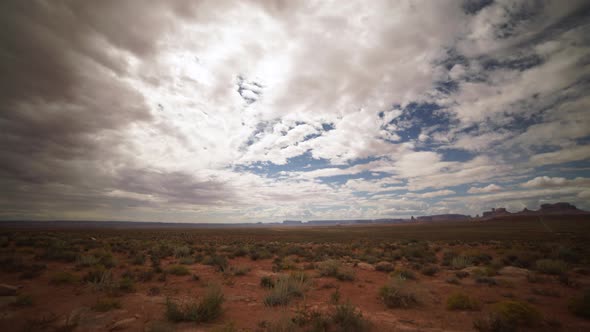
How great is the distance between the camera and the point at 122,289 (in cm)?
828

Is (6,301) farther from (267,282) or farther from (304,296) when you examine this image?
(304,296)

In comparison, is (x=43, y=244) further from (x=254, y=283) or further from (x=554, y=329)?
(x=554, y=329)

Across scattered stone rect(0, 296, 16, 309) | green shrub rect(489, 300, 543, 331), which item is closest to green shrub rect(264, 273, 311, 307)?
green shrub rect(489, 300, 543, 331)

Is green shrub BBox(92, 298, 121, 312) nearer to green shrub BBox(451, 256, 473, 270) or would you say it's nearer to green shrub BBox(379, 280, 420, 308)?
green shrub BBox(379, 280, 420, 308)

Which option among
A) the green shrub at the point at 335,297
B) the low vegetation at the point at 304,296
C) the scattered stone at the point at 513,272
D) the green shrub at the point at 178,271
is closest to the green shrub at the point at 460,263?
the low vegetation at the point at 304,296

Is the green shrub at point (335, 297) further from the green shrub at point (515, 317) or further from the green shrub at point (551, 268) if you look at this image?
the green shrub at point (551, 268)

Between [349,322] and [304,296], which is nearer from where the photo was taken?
[349,322]

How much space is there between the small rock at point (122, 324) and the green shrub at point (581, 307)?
491 inches

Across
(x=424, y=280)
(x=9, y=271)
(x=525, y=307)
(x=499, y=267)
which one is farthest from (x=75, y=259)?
(x=499, y=267)

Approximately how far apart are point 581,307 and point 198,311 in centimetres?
1096

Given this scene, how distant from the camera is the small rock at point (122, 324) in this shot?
5535mm

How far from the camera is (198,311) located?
6250 mm

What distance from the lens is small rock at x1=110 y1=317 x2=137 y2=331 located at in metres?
5.54

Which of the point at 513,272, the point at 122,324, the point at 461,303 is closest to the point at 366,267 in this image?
the point at 461,303
